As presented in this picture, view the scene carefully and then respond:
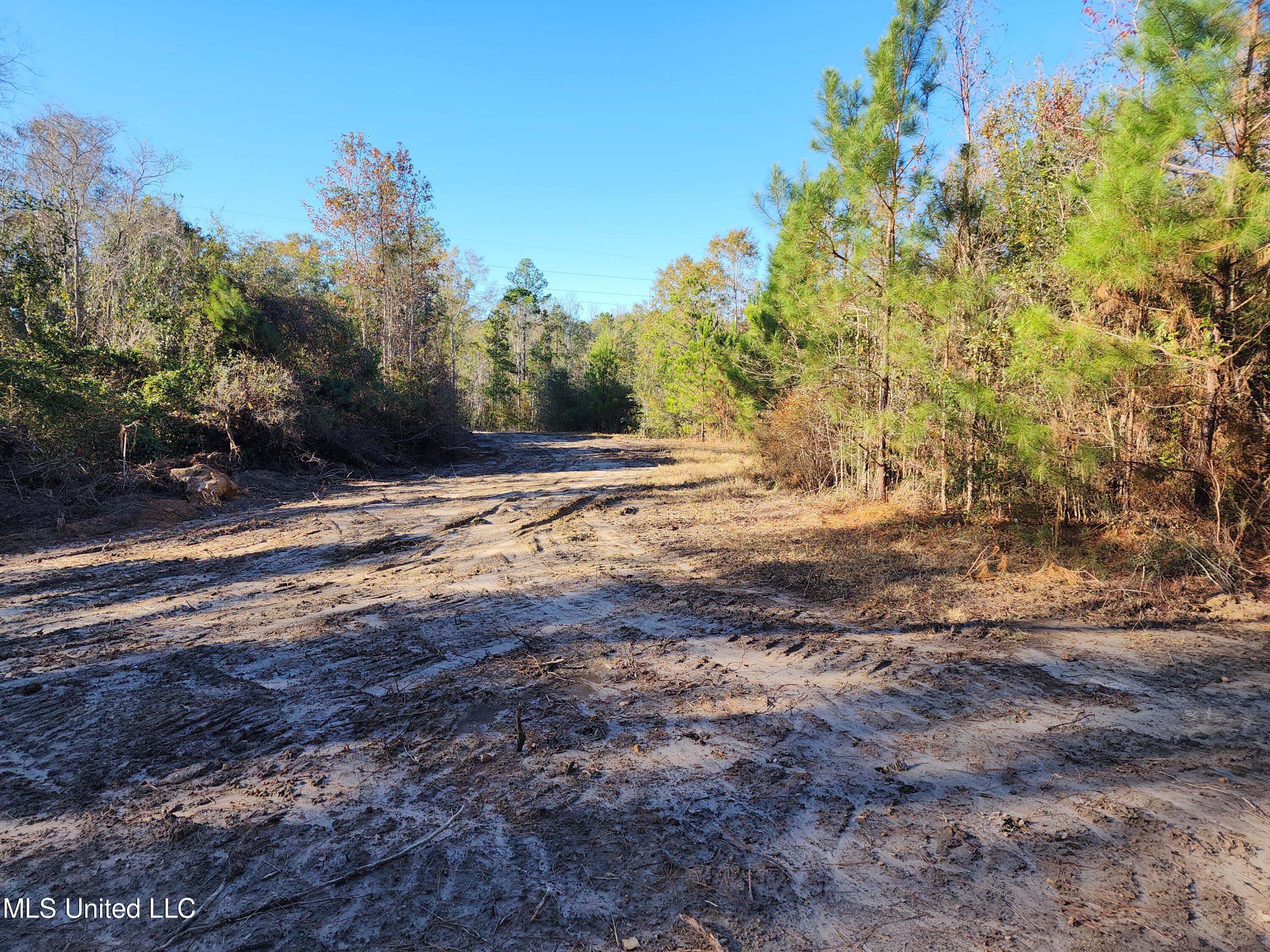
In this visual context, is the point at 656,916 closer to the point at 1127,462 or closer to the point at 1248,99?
the point at 1127,462

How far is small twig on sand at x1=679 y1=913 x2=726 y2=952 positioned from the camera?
6.43 feet

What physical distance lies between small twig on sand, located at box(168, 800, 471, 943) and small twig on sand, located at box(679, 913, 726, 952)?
1018 mm

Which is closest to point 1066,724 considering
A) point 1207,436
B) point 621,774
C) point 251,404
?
point 621,774

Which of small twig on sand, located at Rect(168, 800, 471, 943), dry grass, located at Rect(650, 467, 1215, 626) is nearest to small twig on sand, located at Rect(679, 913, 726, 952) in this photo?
small twig on sand, located at Rect(168, 800, 471, 943)

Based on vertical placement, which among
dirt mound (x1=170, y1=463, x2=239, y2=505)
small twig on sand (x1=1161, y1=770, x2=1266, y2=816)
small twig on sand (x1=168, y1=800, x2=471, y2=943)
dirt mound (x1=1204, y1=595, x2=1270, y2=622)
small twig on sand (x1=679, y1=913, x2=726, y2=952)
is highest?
dirt mound (x1=170, y1=463, x2=239, y2=505)

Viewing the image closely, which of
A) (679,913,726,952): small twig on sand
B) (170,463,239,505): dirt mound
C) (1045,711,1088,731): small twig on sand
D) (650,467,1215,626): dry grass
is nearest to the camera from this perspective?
(679,913,726,952): small twig on sand

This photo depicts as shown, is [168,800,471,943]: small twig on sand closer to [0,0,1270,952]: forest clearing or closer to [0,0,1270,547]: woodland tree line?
[0,0,1270,952]: forest clearing

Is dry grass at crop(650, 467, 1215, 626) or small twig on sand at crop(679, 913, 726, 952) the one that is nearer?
small twig on sand at crop(679, 913, 726, 952)

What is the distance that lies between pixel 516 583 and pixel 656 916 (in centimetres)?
408

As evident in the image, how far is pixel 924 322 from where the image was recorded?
24.0 ft

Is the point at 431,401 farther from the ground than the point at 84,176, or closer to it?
closer to it

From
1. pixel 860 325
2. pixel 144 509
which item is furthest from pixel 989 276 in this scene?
pixel 144 509

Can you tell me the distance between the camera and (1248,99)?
4652mm

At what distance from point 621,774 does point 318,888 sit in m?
1.24
